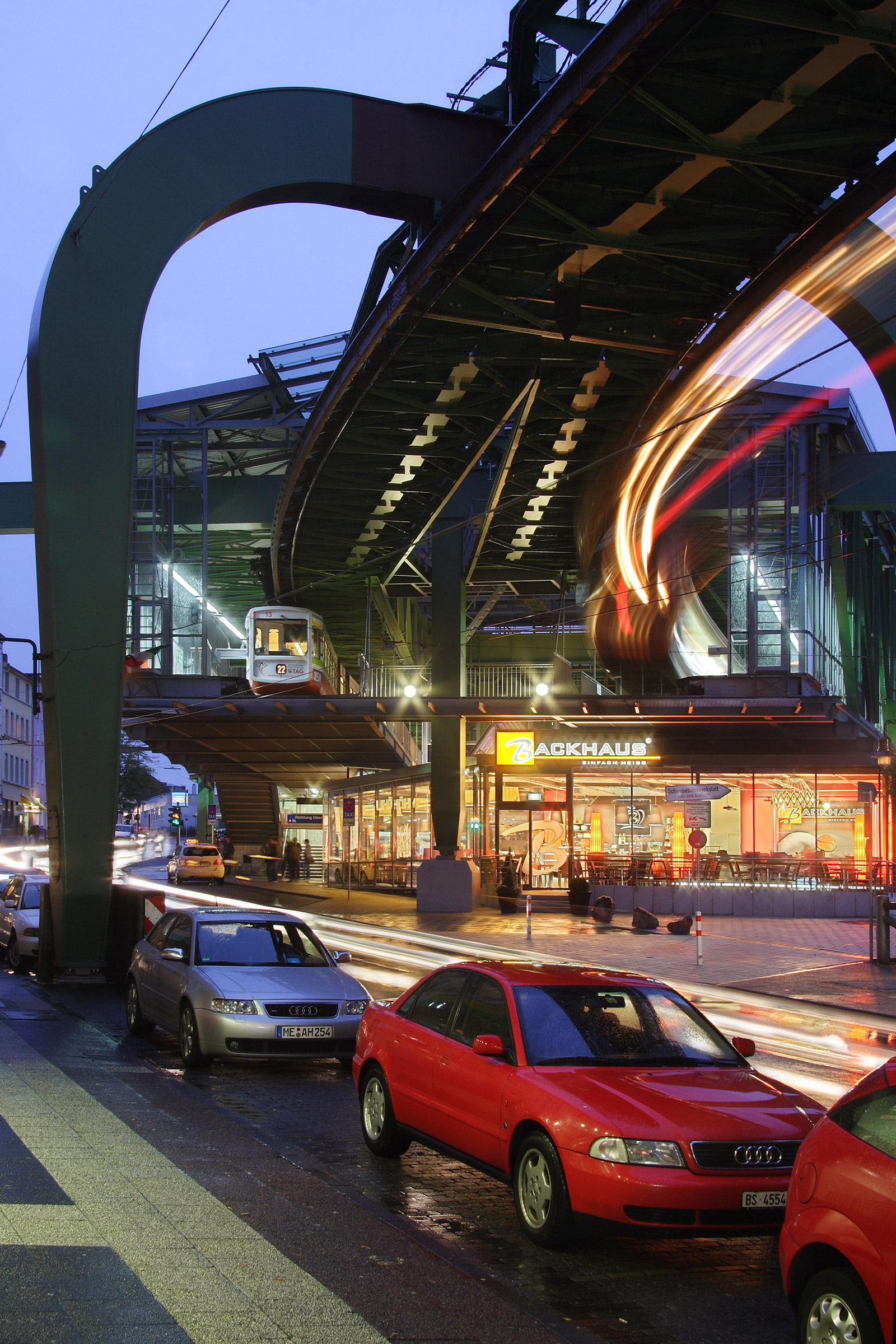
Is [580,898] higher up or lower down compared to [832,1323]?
lower down

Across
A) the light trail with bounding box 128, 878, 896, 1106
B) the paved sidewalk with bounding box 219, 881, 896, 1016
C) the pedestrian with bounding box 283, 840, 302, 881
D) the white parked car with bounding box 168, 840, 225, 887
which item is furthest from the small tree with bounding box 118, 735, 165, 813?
the light trail with bounding box 128, 878, 896, 1106

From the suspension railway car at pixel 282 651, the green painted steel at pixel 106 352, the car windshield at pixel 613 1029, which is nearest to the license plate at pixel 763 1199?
the car windshield at pixel 613 1029

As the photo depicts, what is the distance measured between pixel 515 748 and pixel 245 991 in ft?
93.2

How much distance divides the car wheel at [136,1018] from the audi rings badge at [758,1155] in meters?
8.98

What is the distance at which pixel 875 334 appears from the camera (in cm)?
1238

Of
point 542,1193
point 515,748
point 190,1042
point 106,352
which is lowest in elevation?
point 190,1042

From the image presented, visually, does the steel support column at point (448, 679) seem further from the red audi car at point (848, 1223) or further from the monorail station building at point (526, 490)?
the red audi car at point (848, 1223)

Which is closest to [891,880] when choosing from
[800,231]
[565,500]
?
[565,500]

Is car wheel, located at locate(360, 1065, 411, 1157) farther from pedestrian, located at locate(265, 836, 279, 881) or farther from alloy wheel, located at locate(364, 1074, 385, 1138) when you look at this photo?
pedestrian, located at locate(265, 836, 279, 881)

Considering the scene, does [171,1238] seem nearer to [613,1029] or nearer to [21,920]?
[613,1029]

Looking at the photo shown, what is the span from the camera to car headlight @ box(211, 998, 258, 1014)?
12047 millimetres

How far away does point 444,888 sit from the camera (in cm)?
3759

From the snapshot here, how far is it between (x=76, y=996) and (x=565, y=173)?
12121mm

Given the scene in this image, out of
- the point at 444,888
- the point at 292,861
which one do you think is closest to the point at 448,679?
the point at 444,888
